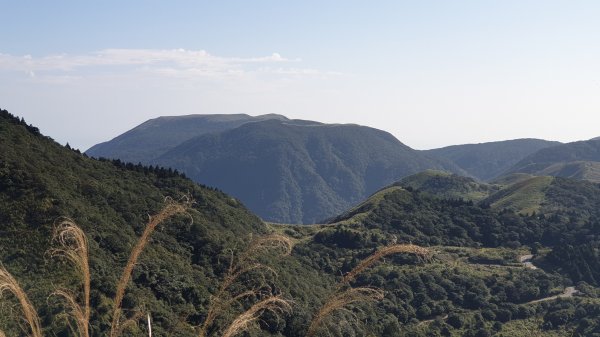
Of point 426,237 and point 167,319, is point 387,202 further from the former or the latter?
point 167,319

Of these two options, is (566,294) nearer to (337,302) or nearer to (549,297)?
(549,297)

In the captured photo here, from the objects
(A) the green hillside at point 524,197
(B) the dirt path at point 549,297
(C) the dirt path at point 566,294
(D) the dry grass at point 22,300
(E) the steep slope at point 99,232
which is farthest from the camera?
(A) the green hillside at point 524,197

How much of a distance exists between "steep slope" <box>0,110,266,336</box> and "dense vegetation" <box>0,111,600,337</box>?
0.18 m

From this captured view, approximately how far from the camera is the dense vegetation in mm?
53406

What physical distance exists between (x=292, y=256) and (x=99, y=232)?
1669 inches

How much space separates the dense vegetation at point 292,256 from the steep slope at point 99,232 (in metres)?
0.18

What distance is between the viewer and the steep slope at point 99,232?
50562 millimetres

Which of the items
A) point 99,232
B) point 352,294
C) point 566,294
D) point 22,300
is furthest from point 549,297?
point 22,300

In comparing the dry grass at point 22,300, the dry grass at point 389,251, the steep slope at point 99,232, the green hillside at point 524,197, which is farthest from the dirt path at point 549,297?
the dry grass at point 22,300

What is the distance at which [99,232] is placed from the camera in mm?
63562

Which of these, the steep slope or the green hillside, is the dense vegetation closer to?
the steep slope

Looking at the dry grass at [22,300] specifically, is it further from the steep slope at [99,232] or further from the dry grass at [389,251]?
the steep slope at [99,232]

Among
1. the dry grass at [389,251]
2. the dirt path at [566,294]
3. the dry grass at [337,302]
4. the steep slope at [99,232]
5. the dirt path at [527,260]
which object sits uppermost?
the dry grass at [389,251]

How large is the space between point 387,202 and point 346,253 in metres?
34.2
